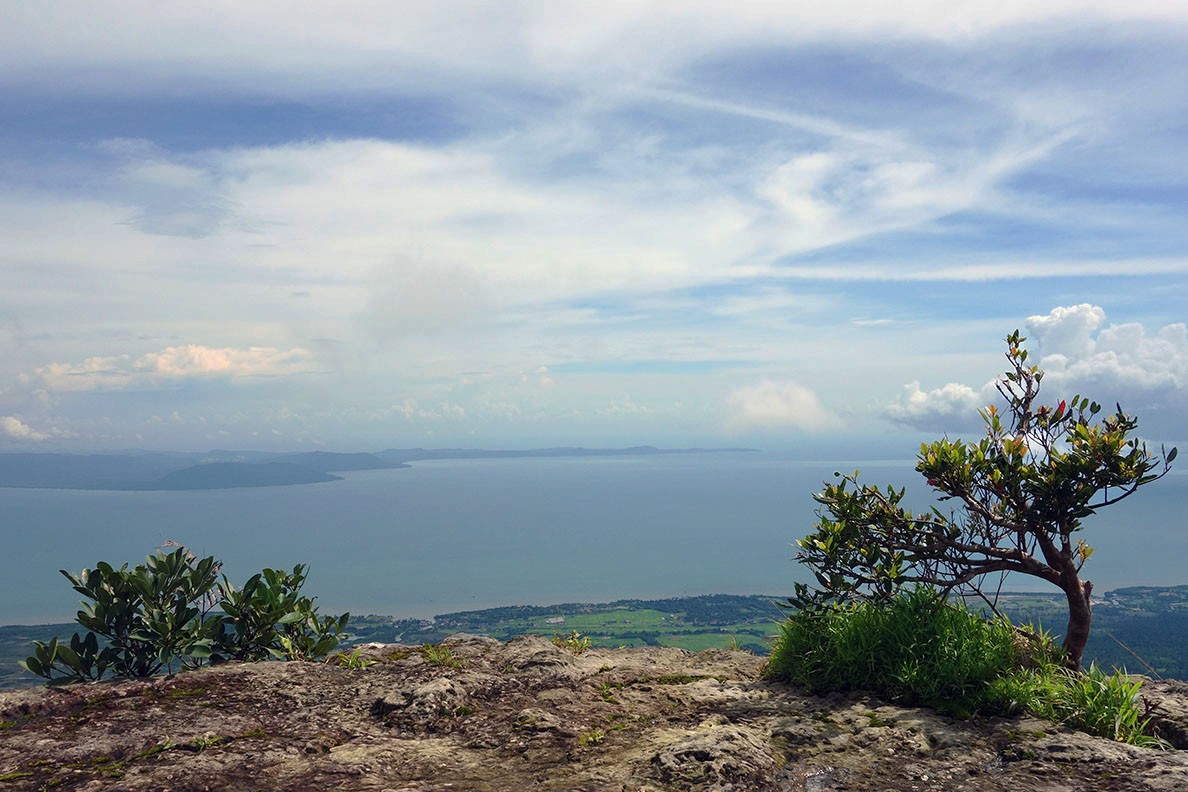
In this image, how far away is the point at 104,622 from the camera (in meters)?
7.82

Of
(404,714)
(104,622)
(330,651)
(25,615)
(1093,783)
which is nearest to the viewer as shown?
(1093,783)

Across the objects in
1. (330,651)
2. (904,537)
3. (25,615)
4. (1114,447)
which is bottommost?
(25,615)

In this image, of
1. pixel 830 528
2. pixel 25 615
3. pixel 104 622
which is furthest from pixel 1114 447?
pixel 25 615

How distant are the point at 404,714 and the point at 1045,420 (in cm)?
740

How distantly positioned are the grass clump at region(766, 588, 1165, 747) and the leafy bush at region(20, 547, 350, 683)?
579 cm

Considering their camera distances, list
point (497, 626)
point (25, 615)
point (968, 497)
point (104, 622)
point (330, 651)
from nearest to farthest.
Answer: point (968, 497) < point (104, 622) < point (330, 651) < point (497, 626) < point (25, 615)

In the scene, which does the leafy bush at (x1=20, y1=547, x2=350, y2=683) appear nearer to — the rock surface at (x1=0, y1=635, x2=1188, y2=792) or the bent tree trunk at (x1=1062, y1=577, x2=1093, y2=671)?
the rock surface at (x1=0, y1=635, x2=1188, y2=792)

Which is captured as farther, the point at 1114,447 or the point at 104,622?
the point at 104,622

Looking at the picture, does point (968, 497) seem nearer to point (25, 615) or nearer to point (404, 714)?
point (404, 714)

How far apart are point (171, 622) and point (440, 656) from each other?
3.06 m

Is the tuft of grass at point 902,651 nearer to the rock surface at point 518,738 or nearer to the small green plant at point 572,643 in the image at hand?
the rock surface at point 518,738

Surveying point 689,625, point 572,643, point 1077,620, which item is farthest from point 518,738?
point 689,625

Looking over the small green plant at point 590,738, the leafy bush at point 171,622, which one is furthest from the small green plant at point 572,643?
the small green plant at point 590,738

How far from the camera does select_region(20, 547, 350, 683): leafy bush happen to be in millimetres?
7785
